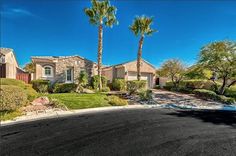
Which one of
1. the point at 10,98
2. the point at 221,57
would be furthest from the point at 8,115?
the point at 221,57

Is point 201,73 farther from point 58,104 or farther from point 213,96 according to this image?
point 58,104

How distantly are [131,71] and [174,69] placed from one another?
6.65 m

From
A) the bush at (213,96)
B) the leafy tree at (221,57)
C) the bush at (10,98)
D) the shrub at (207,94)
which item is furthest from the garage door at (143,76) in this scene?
the bush at (10,98)

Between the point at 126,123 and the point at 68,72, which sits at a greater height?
the point at 68,72

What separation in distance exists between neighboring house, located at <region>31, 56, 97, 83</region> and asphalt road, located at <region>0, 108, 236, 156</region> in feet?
46.6

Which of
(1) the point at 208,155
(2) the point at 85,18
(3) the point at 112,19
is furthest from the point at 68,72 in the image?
(1) the point at 208,155

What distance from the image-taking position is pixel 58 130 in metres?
6.62

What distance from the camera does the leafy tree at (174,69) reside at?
25250 mm

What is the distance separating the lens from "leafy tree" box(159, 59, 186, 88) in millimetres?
25250

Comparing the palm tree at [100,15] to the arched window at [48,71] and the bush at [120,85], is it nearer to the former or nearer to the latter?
the bush at [120,85]

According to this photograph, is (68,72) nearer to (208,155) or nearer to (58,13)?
(58,13)

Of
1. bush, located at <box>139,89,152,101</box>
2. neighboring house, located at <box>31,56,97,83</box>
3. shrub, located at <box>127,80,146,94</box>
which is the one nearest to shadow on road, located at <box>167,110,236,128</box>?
bush, located at <box>139,89,152,101</box>

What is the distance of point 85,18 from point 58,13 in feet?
18.8

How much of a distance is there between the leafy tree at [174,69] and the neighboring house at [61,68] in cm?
1153
